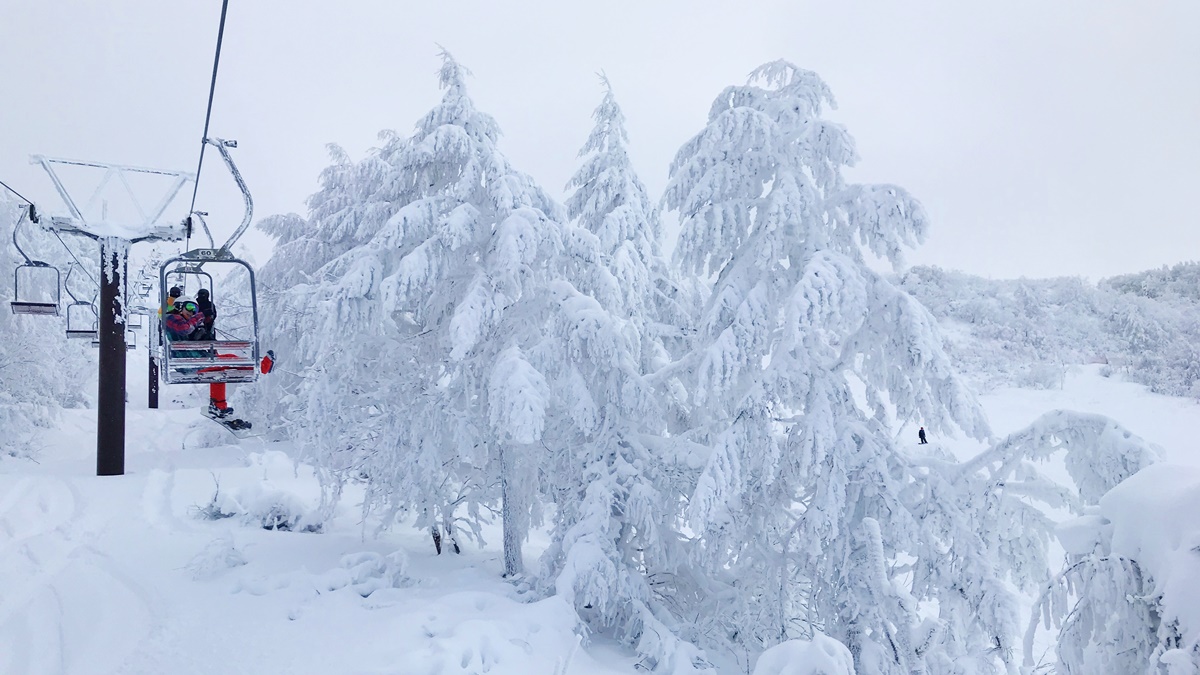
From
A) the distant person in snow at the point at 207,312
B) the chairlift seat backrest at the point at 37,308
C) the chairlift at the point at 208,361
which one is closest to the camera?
the chairlift at the point at 208,361

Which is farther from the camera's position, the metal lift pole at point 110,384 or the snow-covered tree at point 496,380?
the metal lift pole at point 110,384

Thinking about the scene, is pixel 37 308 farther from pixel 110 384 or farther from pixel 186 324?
pixel 186 324

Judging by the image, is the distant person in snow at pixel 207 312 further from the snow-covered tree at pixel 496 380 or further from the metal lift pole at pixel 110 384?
the metal lift pole at pixel 110 384

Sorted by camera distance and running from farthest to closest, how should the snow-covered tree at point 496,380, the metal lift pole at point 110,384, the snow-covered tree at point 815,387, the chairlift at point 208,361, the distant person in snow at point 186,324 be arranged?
the metal lift pole at point 110,384
the distant person in snow at point 186,324
the chairlift at point 208,361
the snow-covered tree at point 496,380
the snow-covered tree at point 815,387

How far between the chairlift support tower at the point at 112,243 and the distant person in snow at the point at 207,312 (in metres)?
0.99

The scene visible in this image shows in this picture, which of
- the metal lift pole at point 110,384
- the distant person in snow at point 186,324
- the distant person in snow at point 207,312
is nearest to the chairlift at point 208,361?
the distant person in snow at point 186,324

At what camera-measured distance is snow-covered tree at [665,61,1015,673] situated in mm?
6527

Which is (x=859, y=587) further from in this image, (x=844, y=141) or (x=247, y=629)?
(x=247, y=629)

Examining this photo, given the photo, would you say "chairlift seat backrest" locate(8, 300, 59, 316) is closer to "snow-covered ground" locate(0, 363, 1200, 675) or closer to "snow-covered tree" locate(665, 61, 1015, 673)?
"snow-covered ground" locate(0, 363, 1200, 675)

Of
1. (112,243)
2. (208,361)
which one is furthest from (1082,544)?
(112,243)

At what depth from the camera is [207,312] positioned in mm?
10062

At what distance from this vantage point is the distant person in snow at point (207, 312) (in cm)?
989

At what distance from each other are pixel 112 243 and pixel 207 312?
3439mm

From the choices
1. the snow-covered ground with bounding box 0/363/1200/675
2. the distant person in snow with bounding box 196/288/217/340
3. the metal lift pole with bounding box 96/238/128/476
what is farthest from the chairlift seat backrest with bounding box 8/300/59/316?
the distant person in snow with bounding box 196/288/217/340
